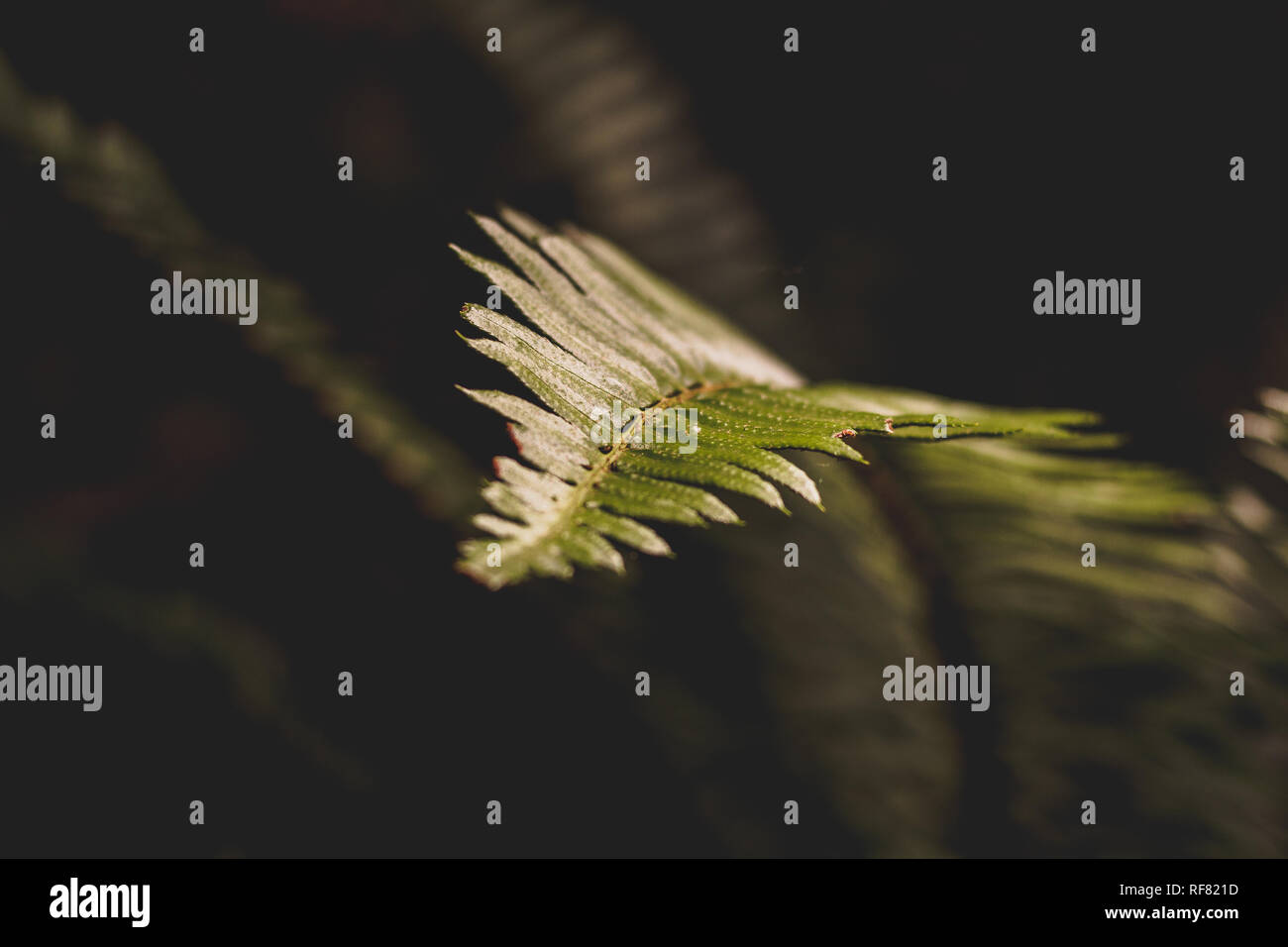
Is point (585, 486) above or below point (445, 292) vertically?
below

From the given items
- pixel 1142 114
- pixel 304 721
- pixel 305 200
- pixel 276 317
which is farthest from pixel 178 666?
pixel 1142 114

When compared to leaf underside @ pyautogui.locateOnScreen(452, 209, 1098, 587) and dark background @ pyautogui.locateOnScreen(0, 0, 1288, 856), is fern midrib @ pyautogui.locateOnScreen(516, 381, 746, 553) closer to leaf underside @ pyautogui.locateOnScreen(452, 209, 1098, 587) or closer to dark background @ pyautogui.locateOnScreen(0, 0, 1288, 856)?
leaf underside @ pyautogui.locateOnScreen(452, 209, 1098, 587)

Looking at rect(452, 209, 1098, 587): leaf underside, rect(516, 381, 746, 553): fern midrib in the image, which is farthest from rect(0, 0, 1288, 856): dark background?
rect(516, 381, 746, 553): fern midrib

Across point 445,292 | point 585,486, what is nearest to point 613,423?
point 585,486

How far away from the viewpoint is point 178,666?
1.45 meters

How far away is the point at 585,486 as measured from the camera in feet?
2.04

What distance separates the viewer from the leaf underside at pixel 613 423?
56 centimetres

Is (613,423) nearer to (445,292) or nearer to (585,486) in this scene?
(585,486)

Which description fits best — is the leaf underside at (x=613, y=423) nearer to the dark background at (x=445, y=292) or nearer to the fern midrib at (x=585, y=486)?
the fern midrib at (x=585, y=486)

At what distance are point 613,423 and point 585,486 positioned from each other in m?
0.09

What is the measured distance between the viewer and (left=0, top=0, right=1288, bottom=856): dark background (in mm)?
1329

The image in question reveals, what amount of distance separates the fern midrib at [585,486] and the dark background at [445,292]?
454 mm

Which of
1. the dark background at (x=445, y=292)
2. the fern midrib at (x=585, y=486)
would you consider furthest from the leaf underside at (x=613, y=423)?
the dark background at (x=445, y=292)
